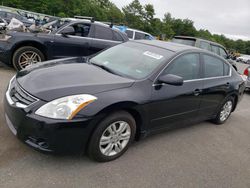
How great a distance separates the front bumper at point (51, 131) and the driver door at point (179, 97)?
102cm

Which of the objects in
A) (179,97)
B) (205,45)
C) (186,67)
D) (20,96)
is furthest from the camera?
(205,45)

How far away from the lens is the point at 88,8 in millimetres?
50219

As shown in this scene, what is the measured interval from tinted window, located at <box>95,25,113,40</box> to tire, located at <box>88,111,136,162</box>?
4.57 metres

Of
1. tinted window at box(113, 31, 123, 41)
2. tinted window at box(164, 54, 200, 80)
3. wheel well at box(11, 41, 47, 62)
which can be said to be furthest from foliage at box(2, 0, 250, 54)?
tinted window at box(164, 54, 200, 80)

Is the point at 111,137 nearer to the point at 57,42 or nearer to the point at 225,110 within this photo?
the point at 225,110

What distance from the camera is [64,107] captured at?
2.47 metres

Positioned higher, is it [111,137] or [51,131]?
[51,131]

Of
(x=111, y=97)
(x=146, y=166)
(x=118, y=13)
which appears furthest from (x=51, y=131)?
(x=118, y=13)

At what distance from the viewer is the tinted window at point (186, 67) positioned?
3.50 m

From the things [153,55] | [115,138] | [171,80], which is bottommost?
[115,138]

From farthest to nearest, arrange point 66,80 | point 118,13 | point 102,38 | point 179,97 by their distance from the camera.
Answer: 1. point 118,13
2. point 102,38
3. point 179,97
4. point 66,80

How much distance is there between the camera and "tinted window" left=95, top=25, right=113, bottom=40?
22.8 feet

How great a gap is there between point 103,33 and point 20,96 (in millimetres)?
4790

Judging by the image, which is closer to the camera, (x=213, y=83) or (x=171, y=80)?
(x=171, y=80)
